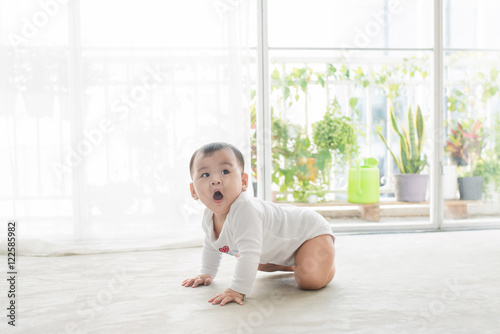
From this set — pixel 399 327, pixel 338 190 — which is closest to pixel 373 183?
pixel 338 190

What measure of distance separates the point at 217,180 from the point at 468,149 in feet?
6.81

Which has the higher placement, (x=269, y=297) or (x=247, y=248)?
(x=247, y=248)

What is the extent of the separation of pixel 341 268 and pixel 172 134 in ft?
3.46

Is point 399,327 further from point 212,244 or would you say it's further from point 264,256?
point 212,244

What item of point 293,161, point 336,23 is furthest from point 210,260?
point 336,23

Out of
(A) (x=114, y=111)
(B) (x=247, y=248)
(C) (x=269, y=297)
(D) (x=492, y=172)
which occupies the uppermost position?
(A) (x=114, y=111)

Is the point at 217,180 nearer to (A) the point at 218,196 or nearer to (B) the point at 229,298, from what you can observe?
(A) the point at 218,196

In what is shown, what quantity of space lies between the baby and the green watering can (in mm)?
1428

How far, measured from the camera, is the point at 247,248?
1253 millimetres

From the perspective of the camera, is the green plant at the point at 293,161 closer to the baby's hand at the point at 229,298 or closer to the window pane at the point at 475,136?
the window pane at the point at 475,136

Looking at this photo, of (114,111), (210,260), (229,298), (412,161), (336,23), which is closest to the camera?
(229,298)

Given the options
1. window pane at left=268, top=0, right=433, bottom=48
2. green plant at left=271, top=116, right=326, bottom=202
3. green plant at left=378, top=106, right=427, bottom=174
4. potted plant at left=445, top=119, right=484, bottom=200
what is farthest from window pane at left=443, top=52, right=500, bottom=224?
green plant at left=271, top=116, right=326, bottom=202

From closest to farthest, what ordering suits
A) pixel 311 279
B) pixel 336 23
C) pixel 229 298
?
pixel 229 298
pixel 311 279
pixel 336 23

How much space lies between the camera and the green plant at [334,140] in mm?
2756
